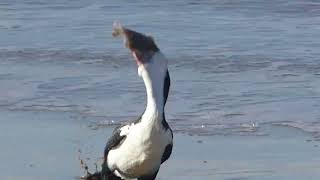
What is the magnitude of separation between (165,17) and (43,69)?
3496mm

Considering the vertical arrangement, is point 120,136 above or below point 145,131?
below

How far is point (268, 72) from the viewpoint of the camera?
1087 cm

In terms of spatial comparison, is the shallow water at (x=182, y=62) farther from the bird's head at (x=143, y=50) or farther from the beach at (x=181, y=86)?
the bird's head at (x=143, y=50)

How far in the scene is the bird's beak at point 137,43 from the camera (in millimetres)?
4949

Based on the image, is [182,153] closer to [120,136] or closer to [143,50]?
[120,136]

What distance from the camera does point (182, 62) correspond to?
37.9 ft

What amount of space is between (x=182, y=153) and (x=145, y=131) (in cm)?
241

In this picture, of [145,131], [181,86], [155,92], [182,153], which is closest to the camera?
[155,92]

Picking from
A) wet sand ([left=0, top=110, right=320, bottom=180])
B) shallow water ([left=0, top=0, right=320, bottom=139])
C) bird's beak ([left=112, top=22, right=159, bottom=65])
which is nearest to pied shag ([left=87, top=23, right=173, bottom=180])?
bird's beak ([left=112, top=22, right=159, bottom=65])

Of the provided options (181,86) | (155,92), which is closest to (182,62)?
(181,86)

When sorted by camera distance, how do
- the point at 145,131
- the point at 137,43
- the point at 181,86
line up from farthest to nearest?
1. the point at 181,86
2. the point at 145,131
3. the point at 137,43

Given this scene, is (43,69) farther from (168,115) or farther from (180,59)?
(168,115)

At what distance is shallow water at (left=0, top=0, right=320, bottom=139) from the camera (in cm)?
930

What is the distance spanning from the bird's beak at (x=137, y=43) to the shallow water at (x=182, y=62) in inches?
138
